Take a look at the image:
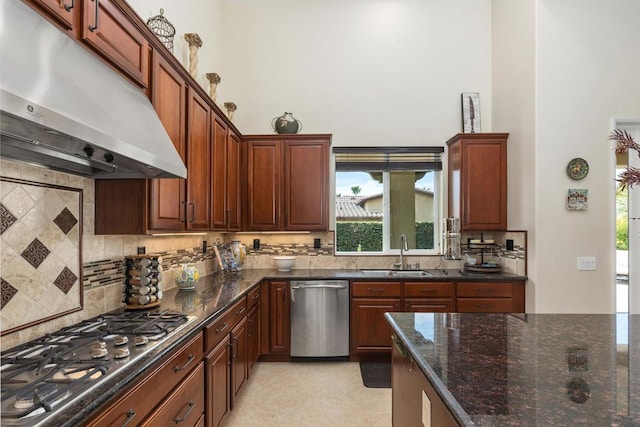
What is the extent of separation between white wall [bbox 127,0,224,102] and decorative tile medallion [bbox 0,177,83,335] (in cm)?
157

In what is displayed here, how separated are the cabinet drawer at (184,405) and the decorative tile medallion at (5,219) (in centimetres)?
96

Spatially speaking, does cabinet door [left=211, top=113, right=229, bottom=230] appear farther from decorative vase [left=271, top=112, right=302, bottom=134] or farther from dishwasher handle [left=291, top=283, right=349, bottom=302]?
dishwasher handle [left=291, top=283, right=349, bottom=302]

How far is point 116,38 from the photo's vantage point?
5.57 feet

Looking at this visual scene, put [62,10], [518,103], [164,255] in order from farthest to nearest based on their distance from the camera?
[518,103]
[164,255]
[62,10]

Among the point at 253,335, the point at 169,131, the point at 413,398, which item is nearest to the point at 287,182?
the point at 253,335

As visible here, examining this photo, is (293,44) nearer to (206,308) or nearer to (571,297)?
(206,308)

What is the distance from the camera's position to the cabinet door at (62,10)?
1262mm

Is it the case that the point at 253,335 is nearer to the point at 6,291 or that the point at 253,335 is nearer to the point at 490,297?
the point at 6,291

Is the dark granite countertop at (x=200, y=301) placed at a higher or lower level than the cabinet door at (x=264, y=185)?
lower

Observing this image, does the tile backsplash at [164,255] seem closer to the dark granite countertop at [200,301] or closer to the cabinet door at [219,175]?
the dark granite countertop at [200,301]

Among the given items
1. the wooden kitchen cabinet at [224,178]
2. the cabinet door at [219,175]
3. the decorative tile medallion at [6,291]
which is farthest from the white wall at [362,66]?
the decorative tile medallion at [6,291]

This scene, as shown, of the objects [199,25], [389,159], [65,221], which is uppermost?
[199,25]

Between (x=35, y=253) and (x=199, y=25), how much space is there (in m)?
3.00

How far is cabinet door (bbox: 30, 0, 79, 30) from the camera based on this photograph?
126 cm
